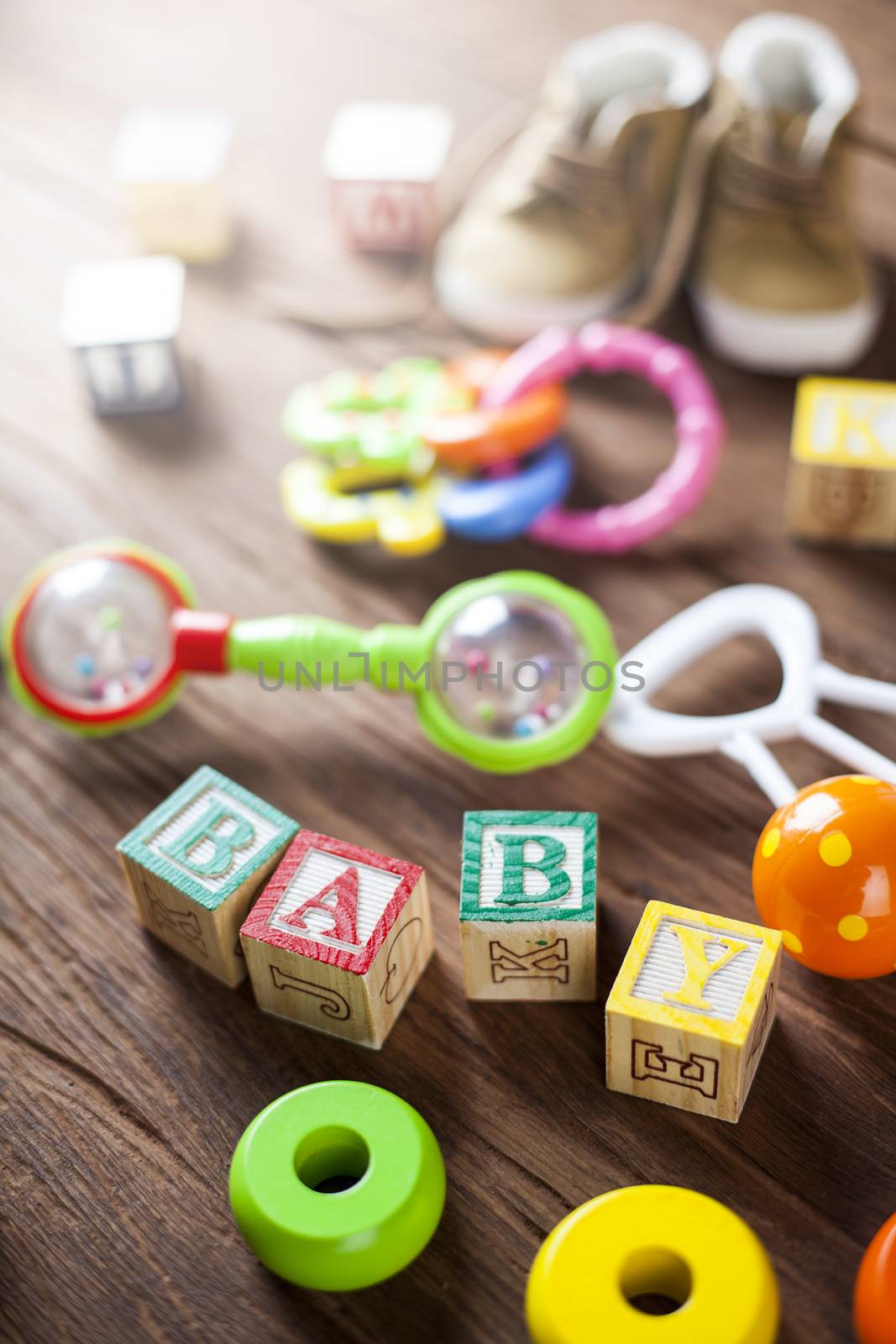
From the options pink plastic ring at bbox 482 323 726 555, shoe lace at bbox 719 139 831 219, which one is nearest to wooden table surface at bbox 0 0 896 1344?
pink plastic ring at bbox 482 323 726 555

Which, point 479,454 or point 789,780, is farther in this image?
point 479,454

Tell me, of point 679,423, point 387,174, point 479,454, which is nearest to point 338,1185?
point 479,454

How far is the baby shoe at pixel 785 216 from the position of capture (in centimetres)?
136

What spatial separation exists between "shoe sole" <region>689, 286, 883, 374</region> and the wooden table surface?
0.03 metres

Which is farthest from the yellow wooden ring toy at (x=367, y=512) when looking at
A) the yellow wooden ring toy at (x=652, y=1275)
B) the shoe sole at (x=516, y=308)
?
the yellow wooden ring toy at (x=652, y=1275)

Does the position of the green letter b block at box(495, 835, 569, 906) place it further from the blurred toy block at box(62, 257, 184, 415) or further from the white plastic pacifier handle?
the blurred toy block at box(62, 257, 184, 415)

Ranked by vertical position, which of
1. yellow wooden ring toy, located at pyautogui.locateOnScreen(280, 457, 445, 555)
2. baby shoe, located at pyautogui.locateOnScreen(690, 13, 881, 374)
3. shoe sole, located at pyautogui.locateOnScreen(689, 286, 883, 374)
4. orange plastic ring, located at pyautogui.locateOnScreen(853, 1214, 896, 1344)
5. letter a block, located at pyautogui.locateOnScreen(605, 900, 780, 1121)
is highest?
baby shoe, located at pyautogui.locateOnScreen(690, 13, 881, 374)

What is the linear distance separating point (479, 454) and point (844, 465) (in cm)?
30

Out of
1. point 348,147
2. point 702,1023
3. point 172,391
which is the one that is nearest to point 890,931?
point 702,1023

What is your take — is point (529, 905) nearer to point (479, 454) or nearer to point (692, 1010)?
point (692, 1010)

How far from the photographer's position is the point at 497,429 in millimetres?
1240

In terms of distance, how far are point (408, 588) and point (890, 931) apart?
0.53 metres

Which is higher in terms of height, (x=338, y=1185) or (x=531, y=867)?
(x=531, y=867)

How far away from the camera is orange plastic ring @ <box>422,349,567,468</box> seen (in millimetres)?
1239
